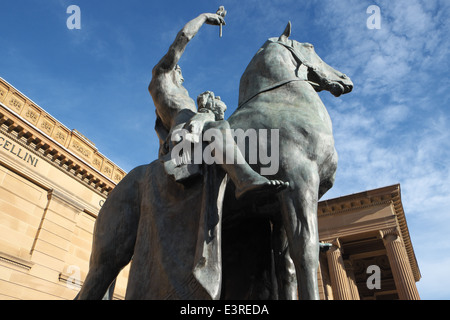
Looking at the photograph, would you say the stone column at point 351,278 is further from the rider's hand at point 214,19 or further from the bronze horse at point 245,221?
the rider's hand at point 214,19

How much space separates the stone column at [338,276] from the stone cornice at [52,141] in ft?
50.6

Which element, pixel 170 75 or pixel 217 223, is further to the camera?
pixel 170 75

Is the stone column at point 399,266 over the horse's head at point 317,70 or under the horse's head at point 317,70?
over

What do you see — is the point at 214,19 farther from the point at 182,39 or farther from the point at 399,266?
the point at 399,266

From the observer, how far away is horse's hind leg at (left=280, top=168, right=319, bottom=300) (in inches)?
86.7

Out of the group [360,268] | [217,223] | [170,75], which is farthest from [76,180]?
[360,268]

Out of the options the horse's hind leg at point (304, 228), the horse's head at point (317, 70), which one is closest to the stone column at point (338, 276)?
the horse's head at point (317, 70)

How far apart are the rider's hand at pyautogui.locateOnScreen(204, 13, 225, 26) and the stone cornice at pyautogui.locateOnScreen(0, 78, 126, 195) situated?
44.8 ft

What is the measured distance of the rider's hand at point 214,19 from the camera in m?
3.65

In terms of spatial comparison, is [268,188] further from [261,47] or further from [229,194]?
[261,47]

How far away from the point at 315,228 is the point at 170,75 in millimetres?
2260

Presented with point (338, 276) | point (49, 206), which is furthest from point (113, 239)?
point (338, 276)

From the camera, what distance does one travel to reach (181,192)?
2.74 metres

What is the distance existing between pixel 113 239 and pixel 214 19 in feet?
8.02
